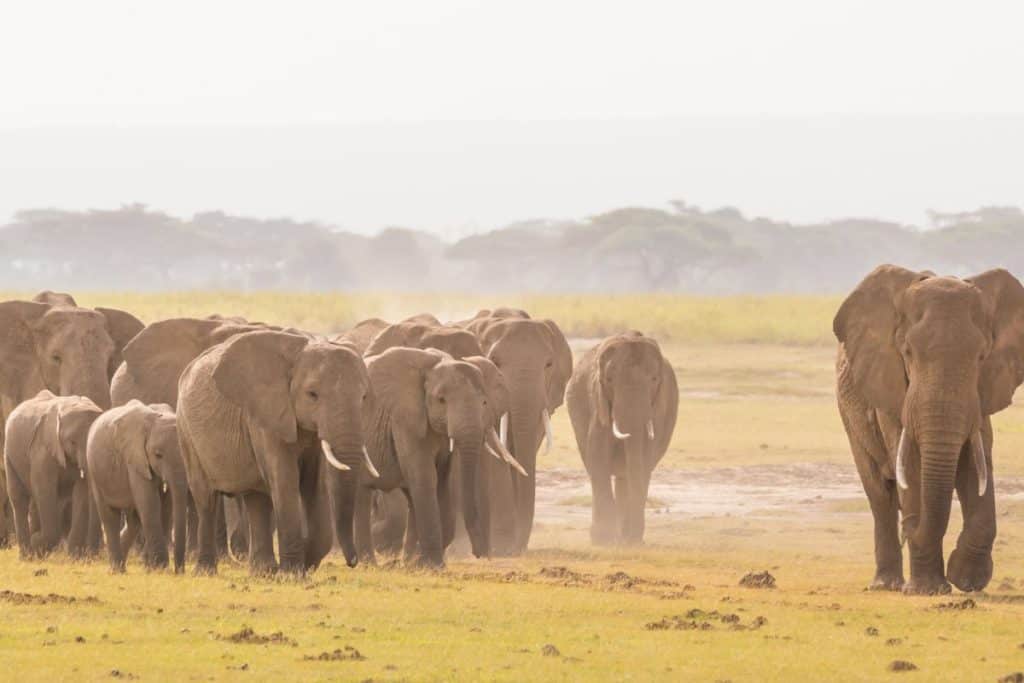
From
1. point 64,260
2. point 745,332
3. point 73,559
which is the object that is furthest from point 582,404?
point 64,260

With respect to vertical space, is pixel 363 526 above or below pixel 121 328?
below

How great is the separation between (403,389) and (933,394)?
4.84 meters

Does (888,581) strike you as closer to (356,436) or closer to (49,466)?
(356,436)

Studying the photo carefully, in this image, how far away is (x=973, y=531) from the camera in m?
16.4

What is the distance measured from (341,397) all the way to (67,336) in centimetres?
588

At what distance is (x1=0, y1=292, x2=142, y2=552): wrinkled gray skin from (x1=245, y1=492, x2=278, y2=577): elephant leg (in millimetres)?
3990

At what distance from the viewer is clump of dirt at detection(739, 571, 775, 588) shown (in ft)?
57.7

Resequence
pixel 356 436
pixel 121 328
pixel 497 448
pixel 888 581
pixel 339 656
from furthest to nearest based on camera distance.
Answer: pixel 121 328, pixel 497 448, pixel 888 581, pixel 356 436, pixel 339 656

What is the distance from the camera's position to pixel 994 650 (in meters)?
13.5

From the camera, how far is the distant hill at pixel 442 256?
127 metres

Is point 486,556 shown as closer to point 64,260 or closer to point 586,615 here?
point 586,615

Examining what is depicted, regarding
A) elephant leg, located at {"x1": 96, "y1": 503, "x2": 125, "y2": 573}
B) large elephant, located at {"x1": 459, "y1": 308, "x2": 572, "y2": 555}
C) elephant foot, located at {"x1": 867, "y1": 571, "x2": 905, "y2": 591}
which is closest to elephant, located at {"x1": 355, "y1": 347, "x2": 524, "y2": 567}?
elephant leg, located at {"x1": 96, "y1": 503, "x2": 125, "y2": 573}

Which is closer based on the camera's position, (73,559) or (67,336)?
(73,559)

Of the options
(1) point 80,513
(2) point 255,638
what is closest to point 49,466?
(1) point 80,513
